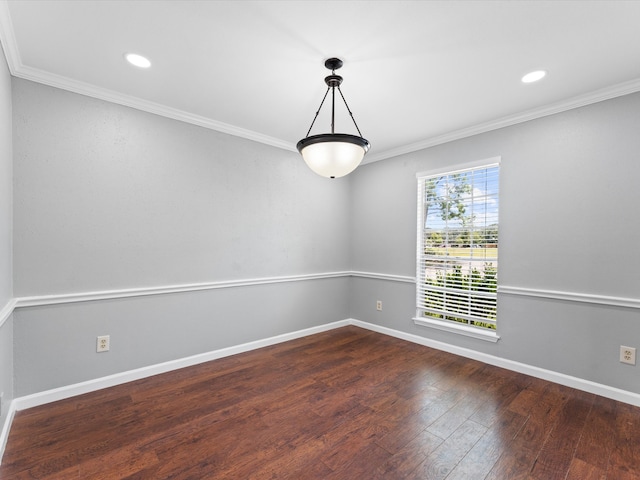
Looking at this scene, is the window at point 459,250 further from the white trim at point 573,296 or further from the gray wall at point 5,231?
the gray wall at point 5,231

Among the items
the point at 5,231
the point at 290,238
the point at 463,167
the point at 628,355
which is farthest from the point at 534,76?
the point at 5,231

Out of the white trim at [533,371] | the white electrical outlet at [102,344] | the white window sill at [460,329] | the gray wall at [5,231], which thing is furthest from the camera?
the white window sill at [460,329]

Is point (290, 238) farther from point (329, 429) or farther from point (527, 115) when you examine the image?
point (527, 115)

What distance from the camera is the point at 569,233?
2.74 meters

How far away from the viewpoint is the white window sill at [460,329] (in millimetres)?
3209

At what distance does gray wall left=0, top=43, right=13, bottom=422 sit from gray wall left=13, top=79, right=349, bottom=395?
106 mm

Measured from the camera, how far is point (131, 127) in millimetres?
2773

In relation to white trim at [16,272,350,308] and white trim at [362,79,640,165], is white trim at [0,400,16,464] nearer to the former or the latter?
white trim at [16,272,350,308]

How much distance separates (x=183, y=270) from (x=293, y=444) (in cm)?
195

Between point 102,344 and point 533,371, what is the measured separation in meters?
3.98

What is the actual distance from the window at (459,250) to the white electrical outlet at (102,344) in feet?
10.9

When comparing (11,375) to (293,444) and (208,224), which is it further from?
(293,444)

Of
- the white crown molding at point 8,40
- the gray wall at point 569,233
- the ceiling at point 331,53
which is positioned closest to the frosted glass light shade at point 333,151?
the ceiling at point 331,53

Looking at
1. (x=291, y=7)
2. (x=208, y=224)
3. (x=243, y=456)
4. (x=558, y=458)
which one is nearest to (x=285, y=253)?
(x=208, y=224)
